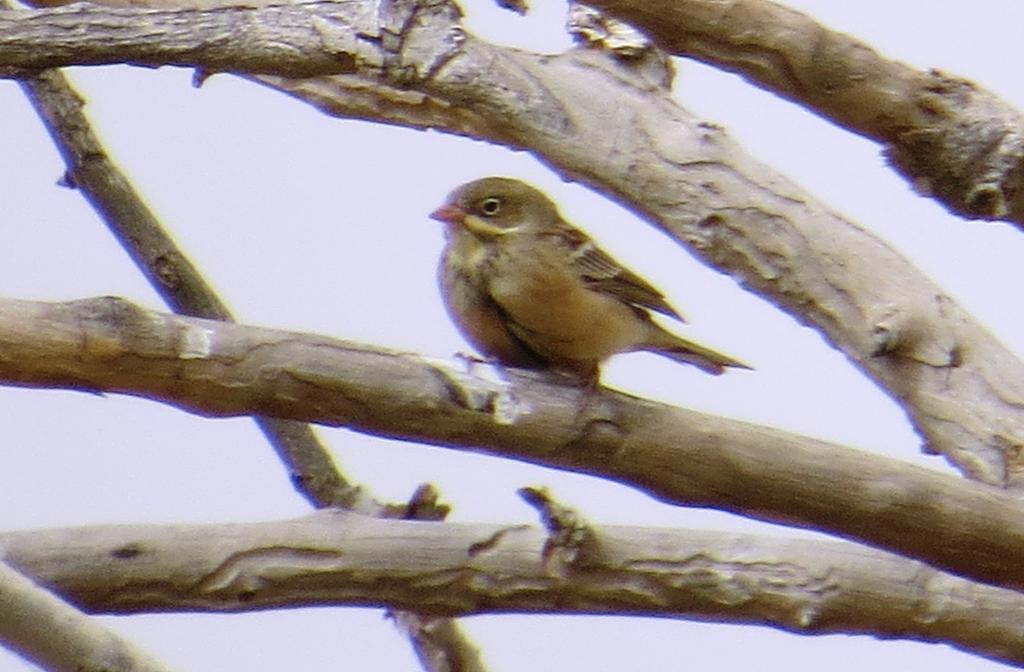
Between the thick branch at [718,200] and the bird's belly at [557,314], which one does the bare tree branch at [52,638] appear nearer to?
the bird's belly at [557,314]

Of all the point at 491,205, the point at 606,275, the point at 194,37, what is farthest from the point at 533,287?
the point at 194,37

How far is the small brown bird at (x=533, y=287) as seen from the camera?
387 centimetres

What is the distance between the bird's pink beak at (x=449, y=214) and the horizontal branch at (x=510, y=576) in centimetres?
85

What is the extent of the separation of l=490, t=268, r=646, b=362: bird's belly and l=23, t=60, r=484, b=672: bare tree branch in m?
0.64

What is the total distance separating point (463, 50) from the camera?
4211 millimetres

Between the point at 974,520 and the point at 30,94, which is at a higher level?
the point at 30,94

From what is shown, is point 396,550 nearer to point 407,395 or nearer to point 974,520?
point 407,395

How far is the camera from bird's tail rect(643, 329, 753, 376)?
4.28 meters

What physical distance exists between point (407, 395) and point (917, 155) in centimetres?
176

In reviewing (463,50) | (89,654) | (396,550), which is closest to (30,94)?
(463,50)

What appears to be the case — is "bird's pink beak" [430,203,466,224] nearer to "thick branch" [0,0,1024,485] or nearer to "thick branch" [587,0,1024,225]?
"thick branch" [0,0,1024,485]

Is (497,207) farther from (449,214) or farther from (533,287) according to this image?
(533,287)

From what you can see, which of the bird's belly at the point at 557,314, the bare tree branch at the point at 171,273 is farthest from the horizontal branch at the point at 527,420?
the bare tree branch at the point at 171,273

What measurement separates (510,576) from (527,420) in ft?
1.64
